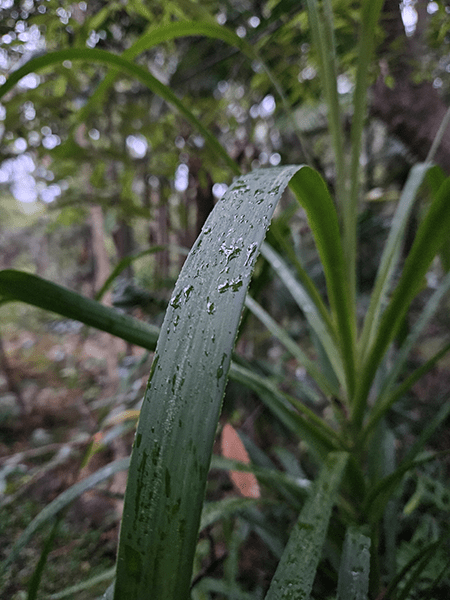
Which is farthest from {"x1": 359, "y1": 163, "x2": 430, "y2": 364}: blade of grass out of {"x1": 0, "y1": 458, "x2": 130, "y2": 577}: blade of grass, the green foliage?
{"x1": 0, "y1": 458, "x2": 130, "y2": 577}: blade of grass

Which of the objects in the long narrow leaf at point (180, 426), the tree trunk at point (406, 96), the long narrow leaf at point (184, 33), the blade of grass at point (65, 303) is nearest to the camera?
the long narrow leaf at point (180, 426)

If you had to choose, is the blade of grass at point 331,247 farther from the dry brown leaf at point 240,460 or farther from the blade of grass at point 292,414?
the dry brown leaf at point 240,460

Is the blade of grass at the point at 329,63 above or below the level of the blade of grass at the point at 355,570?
above

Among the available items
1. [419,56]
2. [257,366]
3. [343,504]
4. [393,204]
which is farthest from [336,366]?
[393,204]

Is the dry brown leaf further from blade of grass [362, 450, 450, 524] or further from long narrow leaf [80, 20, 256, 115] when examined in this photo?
long narrow leaf [80, 20, 256, 115]

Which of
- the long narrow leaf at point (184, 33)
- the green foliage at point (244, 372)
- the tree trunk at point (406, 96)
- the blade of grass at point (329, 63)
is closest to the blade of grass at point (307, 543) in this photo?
the green foliage at point (244, 372)

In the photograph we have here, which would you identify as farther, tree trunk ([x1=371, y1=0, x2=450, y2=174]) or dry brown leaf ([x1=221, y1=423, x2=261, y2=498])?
tree trunk ([x1=371, y1=0, x2=450, y2=174])
